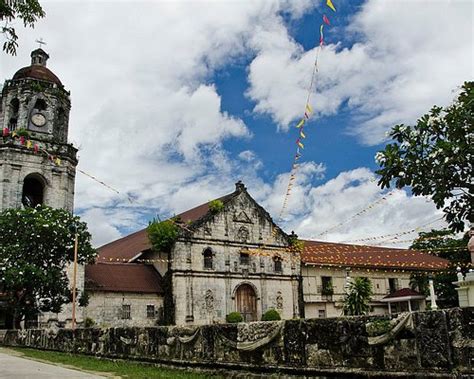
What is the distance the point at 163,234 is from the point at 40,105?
11139 millimetres

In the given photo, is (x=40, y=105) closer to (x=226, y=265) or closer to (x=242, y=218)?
(x=242, y=218)

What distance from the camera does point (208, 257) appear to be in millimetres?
34594

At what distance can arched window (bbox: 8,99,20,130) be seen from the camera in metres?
31.5

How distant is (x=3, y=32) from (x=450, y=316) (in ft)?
21.8

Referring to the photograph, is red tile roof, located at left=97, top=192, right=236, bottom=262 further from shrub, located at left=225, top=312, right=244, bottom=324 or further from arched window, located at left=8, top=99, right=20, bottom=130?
arched window, located at left=8, top=99, right=20, bottom=130

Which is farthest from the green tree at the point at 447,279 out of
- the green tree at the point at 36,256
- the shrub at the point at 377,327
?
the shrub at the point at 377,327

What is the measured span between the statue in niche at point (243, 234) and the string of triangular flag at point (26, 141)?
1302 centimetres

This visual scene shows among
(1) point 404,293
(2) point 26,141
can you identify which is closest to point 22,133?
(2) point 26,141

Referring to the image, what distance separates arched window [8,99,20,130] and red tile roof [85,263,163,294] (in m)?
9.88

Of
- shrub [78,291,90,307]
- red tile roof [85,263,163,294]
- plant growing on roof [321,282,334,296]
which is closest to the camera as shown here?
shrub [78,291,90,307]

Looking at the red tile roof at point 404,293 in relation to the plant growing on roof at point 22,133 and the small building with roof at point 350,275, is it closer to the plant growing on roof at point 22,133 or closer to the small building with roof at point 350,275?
the small building with roof at point 350,275

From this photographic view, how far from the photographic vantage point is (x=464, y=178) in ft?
28.1

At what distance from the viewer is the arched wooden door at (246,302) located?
116 feet

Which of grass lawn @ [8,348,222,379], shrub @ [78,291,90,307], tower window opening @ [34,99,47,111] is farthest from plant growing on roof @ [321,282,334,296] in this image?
grass lawn @ [8,348,222,379]
